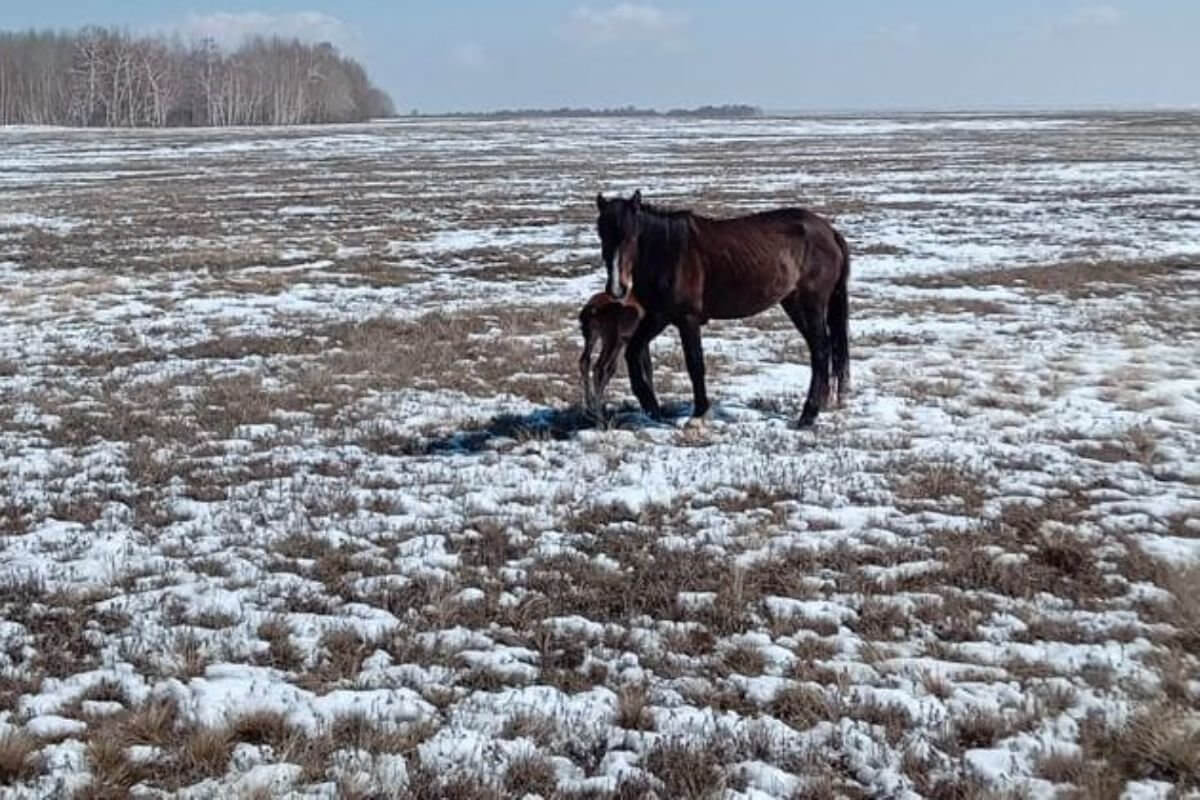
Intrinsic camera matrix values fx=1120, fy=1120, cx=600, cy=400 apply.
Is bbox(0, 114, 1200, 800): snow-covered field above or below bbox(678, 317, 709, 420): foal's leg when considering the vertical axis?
below

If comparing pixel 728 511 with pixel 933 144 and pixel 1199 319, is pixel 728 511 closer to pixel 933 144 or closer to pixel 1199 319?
pixel 1199 319

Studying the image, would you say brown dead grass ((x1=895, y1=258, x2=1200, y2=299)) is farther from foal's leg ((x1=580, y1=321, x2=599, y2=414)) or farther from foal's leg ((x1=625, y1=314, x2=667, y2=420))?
foal's leg ((x1=580, y1=321, x2=599, y2=414))

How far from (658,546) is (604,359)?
9.67 ft

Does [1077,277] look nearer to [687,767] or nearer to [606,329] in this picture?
[606,329]

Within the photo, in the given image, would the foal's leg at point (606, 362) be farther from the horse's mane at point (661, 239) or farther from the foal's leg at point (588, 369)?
the horse's mane at point (661, 239)

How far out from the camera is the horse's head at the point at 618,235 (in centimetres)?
813

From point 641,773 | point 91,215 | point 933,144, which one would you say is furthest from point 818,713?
point 933,144

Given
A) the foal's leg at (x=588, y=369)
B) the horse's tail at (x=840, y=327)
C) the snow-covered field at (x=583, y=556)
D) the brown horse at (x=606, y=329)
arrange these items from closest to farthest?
the snow-covered field at (x=583, y=556) → the brown horse at (x=606, y=329) → the foal's leg at (x=588, y=369) → the horse's tail at (x=840, y=327)

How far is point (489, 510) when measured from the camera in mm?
7137

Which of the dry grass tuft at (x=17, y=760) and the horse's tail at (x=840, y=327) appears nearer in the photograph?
the dry grass tuft at (x=17, y=760)

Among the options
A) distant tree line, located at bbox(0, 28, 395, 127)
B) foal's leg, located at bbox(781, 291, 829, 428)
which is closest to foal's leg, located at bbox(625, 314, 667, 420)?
foal's leg, located at bbox(781, 291, 829, 428)

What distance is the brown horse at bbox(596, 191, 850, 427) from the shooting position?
8.69 m

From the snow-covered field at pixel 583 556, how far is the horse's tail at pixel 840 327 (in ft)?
1.19

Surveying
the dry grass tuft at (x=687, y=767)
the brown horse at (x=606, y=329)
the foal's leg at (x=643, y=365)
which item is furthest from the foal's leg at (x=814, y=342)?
the dry grass tuft at (x=687, y=767)
